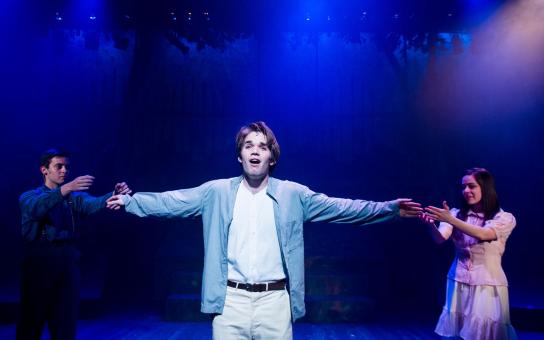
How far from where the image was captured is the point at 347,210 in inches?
80.0

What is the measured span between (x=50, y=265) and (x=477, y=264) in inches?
128

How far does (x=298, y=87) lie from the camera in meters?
6.68

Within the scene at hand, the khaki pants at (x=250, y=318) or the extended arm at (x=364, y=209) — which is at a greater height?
the extended arm at (x=364, y=209)

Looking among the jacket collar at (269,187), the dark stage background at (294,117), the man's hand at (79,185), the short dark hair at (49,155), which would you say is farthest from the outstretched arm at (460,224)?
the dark stage background at (294,117)

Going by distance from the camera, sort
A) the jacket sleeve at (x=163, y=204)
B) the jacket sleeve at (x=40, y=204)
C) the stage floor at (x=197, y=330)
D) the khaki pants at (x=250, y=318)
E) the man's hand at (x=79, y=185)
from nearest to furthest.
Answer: the khaki pants at (x=250, y=318)
the jacket sleeve at (x=163, y=204)
the man's hand at (x=79, y=185)
the jacket sleeve at (x=40, y=204)
the stage floor at (x=197, y=330)

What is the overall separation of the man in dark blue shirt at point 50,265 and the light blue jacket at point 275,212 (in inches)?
43.6

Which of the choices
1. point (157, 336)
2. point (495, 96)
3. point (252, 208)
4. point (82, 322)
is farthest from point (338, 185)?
point (252, 208)

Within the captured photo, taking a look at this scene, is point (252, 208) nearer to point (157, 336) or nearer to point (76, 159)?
point (157, 336)

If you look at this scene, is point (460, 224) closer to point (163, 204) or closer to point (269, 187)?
point (269, 187)

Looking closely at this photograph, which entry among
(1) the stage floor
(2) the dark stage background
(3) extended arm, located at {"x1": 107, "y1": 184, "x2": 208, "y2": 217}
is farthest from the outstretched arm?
(2) the dark stage background

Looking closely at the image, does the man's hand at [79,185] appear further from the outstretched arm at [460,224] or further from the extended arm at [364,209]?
the outstretched arm at [460,224]

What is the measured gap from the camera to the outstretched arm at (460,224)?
2576 millimetres

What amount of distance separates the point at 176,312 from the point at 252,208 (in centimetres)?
340

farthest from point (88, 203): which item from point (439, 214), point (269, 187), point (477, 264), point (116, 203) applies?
point (477, 264)
